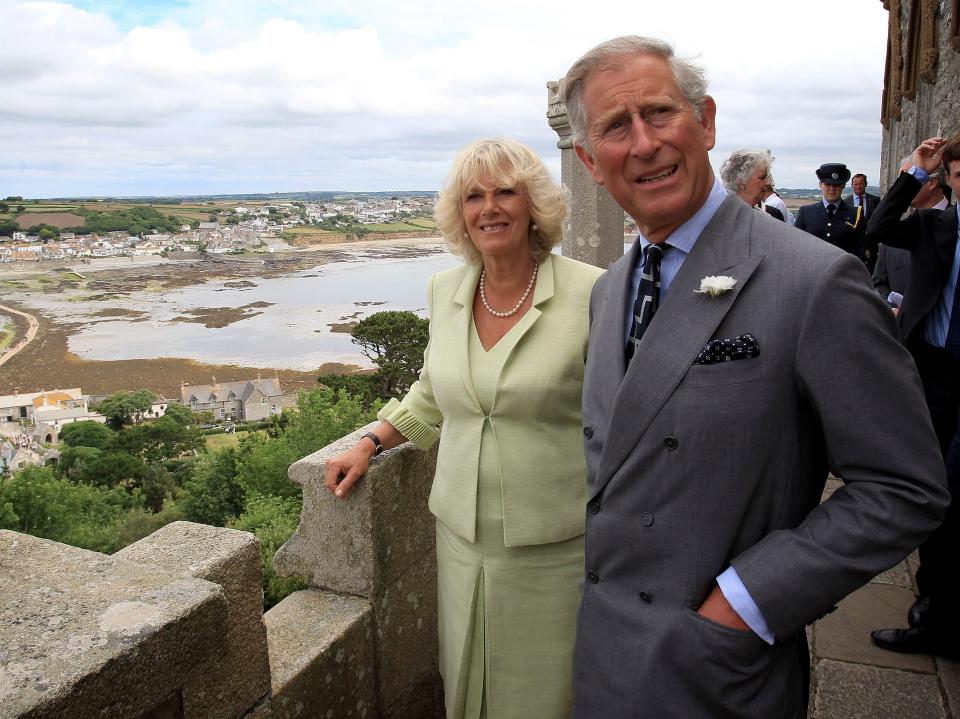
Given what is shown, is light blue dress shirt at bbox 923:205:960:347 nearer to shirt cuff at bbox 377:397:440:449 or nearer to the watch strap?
shirt cuff at bbox 377:397:440:449

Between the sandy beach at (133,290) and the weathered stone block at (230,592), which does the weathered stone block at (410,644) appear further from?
the sandy beach at (133,290)

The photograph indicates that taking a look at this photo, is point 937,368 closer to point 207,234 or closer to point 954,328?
point 954,328

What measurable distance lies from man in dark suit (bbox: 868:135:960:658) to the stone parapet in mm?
1672

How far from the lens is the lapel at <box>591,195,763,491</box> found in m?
1.15

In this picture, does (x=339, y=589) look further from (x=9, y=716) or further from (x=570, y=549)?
(x=9, y=716)

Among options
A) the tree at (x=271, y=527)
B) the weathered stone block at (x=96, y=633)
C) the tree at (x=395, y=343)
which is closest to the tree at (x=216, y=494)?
the tree at (x=395, y=343)

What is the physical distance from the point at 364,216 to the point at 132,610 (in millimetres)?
105616

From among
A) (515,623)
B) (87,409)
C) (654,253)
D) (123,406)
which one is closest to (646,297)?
(654,253)

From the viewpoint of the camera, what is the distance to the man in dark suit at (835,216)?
5383 millimetres

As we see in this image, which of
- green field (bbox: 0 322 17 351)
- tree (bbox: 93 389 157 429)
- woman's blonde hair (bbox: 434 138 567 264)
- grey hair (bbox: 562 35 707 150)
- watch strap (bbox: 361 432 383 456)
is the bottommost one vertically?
tree (bbox: 93 389 157 429)

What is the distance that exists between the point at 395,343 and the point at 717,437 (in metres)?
31.4

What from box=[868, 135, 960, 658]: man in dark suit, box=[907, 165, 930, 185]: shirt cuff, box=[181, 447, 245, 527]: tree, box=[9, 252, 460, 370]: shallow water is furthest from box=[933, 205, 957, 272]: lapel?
box=[9, 252, 460, 370]: shallow water

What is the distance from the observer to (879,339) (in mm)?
1040

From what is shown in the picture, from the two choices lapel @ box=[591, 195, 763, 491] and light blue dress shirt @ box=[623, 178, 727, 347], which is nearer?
lapel @ box=[591, 195, 763, 491]
